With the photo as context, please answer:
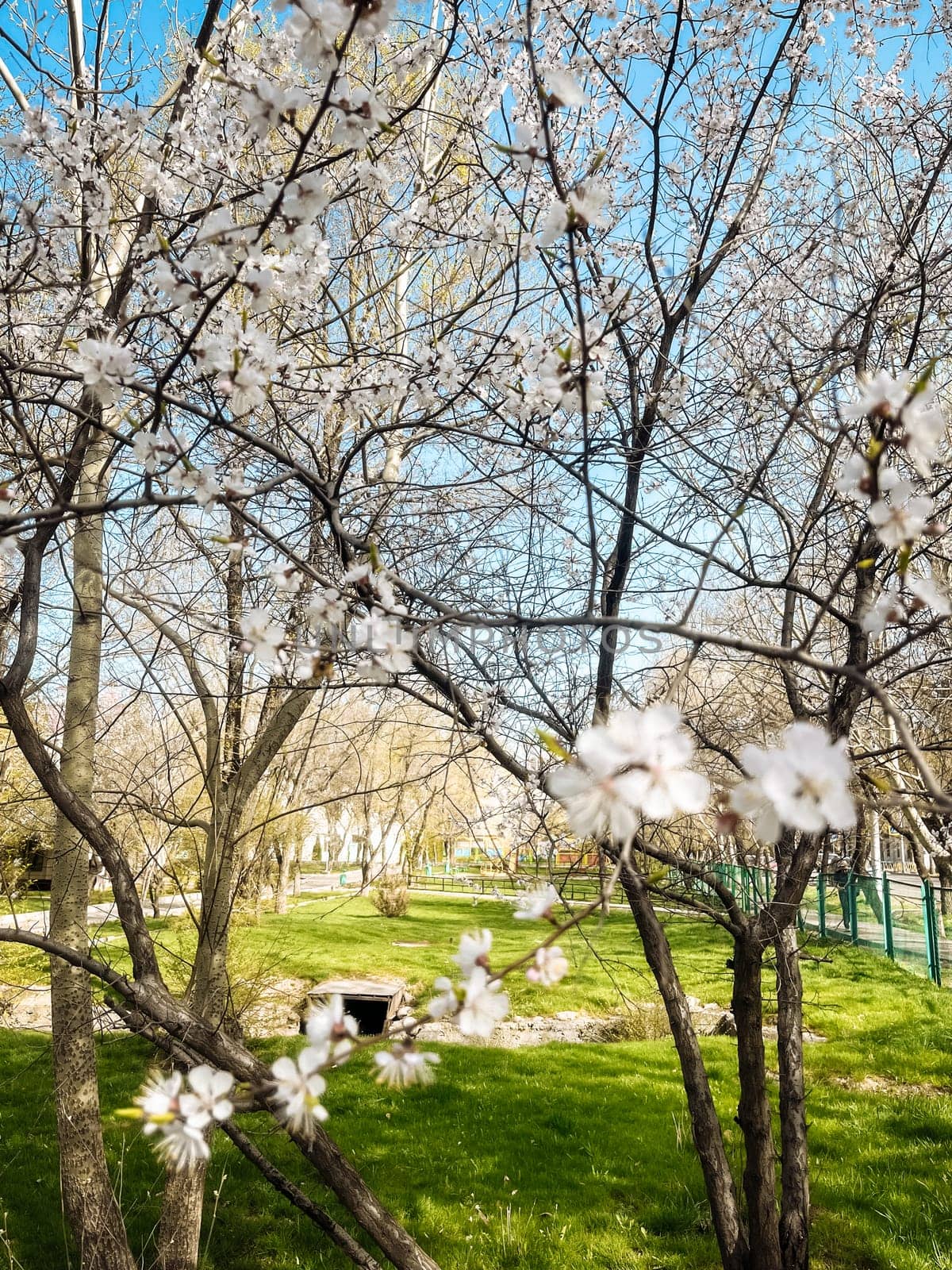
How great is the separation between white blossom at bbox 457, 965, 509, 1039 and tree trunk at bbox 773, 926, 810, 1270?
2239mm

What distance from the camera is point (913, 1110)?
206 inches

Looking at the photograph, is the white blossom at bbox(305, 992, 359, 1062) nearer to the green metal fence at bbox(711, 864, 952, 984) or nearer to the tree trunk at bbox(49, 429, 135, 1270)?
the tree trunk at bbox(49, 429, 135, 1270)

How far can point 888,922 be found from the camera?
33.8ft

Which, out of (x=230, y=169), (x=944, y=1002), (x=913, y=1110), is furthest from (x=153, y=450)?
(x=944, y=1002)

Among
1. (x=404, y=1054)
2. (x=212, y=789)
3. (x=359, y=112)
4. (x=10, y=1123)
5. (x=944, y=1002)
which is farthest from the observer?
(x=944, y=1002)

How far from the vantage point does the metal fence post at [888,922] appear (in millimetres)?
10023

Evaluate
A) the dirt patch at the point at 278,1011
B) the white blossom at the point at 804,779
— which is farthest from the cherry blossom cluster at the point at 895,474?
the dirt patch at the point at 278,1011

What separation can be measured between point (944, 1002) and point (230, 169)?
870 centimetres

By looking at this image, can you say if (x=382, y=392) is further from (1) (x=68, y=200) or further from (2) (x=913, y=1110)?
(2) (x=913, y=1110)

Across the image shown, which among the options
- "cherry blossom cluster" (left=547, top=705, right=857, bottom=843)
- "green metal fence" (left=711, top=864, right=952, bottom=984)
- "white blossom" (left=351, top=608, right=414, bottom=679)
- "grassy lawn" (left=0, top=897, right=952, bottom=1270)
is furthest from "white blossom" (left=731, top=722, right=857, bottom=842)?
"green metal fence" (left=711, top=864, right=952, bottom=984)

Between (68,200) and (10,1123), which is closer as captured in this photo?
(68,200)

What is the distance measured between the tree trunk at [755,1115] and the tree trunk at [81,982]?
2.29m

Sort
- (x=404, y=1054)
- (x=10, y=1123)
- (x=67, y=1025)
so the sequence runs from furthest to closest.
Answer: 1. (x=10, y=1123)
2. (x=67, y=1025)
3. (x=404, y=1054)

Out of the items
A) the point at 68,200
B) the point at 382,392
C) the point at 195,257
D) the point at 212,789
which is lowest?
the point at 212,789
